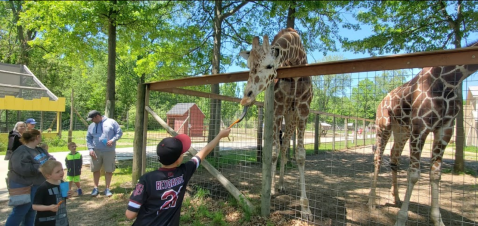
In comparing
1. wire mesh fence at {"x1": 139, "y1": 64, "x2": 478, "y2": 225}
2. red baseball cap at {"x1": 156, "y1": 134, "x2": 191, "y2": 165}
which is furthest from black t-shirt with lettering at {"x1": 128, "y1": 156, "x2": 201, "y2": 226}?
wire mesh fence at {"x1": 139, "y1": 64, "x2": 478, "y2": 225}

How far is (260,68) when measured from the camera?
3.59m

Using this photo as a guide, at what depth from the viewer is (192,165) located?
241 centimetres

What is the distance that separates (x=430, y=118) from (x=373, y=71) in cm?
116

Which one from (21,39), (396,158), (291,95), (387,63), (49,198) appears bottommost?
(49,198)

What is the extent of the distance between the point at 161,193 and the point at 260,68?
2.18m

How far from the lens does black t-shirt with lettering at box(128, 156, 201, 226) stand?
2041mm

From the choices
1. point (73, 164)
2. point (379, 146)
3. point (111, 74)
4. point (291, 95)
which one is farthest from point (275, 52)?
point (111, 74)

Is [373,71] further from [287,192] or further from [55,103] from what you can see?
[55,103]

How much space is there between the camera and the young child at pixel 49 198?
2.57 m

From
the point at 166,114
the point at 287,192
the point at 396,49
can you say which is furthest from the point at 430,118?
the point at 396,49

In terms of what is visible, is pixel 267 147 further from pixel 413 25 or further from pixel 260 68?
pixel 413 25

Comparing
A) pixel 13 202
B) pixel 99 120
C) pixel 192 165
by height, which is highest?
pixel 99 120

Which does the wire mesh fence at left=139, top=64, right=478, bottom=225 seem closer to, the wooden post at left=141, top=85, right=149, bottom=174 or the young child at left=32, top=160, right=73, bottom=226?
the wooden post at left=141, top=85, right=149, bottom=174

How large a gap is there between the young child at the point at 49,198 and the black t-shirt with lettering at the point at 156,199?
1181mm
